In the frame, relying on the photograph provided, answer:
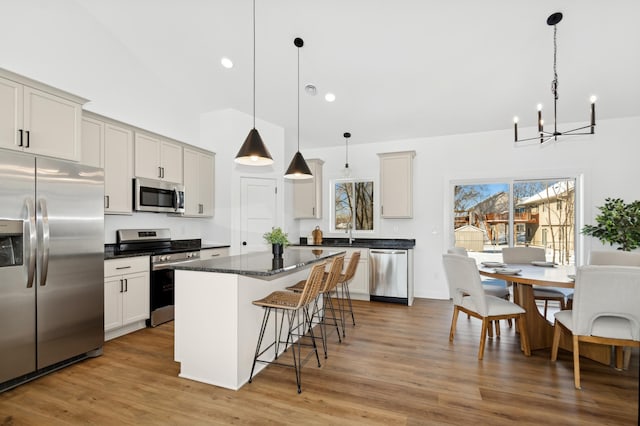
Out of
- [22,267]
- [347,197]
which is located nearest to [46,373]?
[22,267]

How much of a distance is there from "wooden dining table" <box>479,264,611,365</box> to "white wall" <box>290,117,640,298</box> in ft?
6.33

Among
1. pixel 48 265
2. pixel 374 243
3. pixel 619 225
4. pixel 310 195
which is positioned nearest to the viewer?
pixel 48 265

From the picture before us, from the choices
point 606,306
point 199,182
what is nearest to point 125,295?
point 199,182

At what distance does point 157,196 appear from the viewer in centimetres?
434

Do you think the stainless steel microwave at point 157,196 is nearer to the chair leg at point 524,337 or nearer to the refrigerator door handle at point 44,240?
the refrigerator door handle at point 44,240

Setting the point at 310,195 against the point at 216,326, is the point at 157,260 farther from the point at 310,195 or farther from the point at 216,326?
the point at 310,195

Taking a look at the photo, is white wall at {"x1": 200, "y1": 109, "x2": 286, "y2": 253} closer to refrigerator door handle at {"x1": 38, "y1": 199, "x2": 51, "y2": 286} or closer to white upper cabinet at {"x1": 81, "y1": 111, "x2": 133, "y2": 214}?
white upper cabinet at {"x1": 81, "y1": 111, "x2": 133, "y2": 214}

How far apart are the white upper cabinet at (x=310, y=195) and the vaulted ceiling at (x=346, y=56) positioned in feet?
3.69

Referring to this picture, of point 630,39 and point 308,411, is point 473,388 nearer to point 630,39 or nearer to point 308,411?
point 308,411

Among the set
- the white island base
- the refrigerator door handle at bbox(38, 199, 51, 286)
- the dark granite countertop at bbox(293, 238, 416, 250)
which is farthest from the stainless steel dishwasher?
the refrigerator door handle at bbox(38, 199, 51, 286)

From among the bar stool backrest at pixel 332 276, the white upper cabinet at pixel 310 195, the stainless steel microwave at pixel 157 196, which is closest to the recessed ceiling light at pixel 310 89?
the white upper cabinet at pixel 310 195

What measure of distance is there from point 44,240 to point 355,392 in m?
2.71

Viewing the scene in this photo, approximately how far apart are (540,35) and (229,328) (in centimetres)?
402

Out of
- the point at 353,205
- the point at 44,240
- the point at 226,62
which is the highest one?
the point at 226,62
